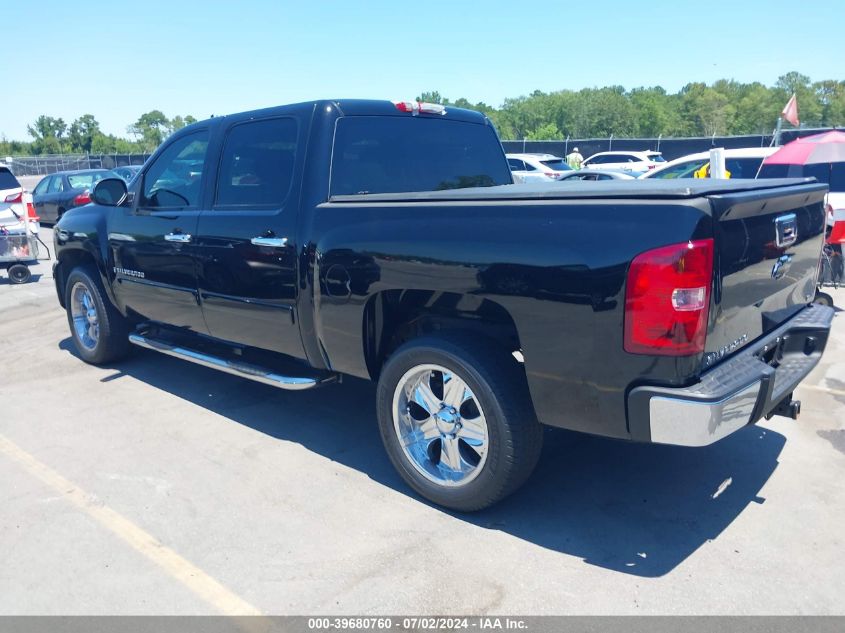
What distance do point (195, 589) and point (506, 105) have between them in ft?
382

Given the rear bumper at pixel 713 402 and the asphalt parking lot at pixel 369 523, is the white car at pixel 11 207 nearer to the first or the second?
the asphalt parking lot at pixel 369 523

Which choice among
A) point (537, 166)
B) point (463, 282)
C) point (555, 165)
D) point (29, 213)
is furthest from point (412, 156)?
point (555, 165)

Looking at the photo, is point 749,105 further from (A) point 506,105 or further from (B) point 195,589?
(B) point 195,589

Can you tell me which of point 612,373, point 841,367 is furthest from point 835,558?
point 841,367

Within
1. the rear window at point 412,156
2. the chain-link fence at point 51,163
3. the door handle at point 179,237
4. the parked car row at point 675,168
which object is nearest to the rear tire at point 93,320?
the door handle at point 179,237

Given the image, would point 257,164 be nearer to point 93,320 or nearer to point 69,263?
point 93,320

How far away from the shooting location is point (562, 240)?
289cm

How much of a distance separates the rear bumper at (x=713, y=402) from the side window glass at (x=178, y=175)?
3346 mm

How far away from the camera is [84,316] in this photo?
6363 millimetres

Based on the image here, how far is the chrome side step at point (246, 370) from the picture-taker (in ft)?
13.6

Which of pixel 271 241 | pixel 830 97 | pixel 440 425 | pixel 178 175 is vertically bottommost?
pixel 440 425

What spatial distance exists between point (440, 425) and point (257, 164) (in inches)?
81.8

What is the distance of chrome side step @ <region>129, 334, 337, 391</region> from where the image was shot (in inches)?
163
